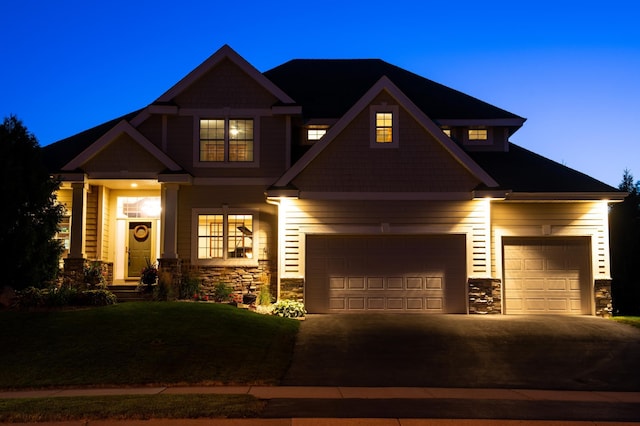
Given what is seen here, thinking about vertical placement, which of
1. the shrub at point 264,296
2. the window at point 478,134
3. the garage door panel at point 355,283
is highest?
the window at point 478,134

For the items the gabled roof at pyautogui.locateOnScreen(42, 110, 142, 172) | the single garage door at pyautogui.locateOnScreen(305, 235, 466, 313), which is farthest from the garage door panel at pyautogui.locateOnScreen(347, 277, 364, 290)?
the gabled roof at pyautogui.locateOnScreen(42, 110, 142, 172)

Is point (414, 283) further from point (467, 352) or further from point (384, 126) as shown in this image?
point (467, 352)

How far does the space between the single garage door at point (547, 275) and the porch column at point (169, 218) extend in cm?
1034

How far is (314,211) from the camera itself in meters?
20.6

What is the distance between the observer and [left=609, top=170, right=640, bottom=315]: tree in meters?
25.2

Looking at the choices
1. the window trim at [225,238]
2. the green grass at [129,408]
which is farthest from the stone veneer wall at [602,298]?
the green grass at [129,408]

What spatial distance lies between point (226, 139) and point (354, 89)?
18.9ft

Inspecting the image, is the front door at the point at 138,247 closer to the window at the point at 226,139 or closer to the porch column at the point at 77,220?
the porch column at the point at 77,220

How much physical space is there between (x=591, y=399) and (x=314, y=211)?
36.0ft

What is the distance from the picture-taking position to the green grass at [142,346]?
12.6 m

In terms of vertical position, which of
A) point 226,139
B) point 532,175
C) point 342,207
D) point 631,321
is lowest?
point 631,321

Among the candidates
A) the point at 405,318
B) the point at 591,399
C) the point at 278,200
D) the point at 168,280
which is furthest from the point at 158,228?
the point at 591,399

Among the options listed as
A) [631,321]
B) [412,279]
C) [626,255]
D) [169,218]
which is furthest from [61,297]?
[626,255]

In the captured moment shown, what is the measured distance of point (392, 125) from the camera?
2073cm
